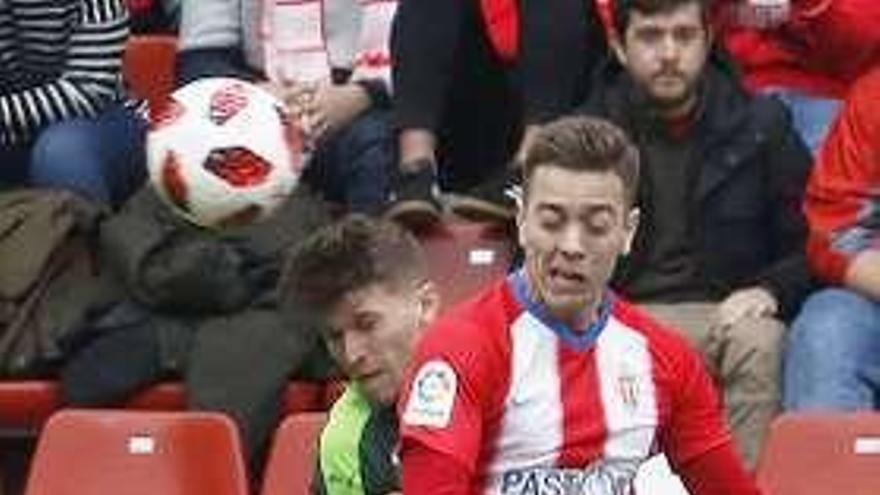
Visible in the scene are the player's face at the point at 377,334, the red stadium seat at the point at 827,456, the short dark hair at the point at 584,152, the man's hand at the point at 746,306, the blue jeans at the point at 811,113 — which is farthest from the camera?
the blue jeans at the point at 811,113

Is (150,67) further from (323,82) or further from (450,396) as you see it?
(450,396)

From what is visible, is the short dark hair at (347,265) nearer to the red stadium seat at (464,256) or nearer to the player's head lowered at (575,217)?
the player's head lowered at (575,217)

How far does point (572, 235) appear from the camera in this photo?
124 inches

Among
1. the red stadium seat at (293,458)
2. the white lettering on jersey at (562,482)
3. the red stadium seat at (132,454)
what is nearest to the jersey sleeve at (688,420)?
the white lettering on jersey at (562,482)

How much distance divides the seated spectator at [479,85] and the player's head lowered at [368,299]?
69.3 inches

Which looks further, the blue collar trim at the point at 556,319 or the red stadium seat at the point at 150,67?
the red stadium seat at the point at 150,67

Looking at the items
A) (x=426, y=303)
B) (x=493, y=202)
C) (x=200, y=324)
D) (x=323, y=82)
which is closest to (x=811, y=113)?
(x=493, y=202)

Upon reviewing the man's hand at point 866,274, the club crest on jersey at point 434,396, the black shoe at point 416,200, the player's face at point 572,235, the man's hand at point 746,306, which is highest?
the player's face at point 572,235

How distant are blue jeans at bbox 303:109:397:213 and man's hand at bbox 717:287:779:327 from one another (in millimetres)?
883

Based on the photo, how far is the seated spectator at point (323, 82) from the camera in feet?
18.3

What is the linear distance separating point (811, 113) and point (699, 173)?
0.45 m

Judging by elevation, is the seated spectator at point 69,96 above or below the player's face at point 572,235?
below

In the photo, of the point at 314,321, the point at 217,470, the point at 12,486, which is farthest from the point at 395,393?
the point at 12,486

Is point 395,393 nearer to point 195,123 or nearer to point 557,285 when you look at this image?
point 557,285
